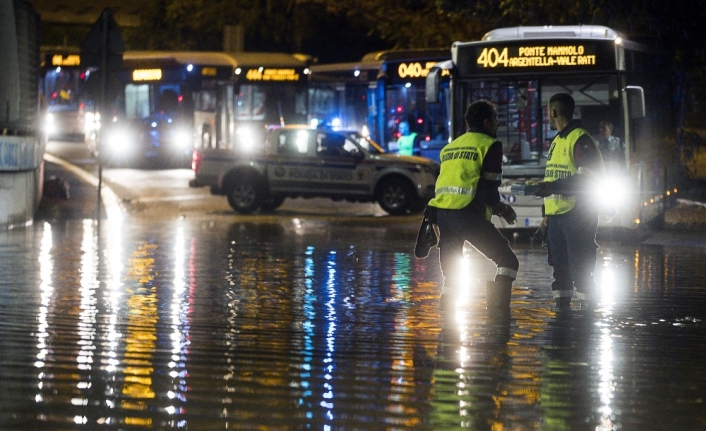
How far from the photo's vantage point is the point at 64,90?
47094mm

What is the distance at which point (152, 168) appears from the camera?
40625 millimetres

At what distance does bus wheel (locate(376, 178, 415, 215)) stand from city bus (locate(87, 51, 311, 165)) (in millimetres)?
15326

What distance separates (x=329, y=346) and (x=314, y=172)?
1560 cm

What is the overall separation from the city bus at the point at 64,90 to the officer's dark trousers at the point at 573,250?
26.6m

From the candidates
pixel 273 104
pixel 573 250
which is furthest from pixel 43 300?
pixel 273 104

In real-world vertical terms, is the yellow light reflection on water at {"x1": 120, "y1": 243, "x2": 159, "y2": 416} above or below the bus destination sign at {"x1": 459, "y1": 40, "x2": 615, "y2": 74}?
below

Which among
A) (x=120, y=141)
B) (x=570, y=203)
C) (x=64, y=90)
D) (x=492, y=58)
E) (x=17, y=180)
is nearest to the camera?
(x=570, y=203)

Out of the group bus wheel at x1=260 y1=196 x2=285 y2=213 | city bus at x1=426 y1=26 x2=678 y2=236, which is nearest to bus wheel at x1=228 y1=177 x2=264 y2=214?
bus wheel at x1=260 y1=196 x2=285 y2=213

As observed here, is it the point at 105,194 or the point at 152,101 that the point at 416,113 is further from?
the point at 105,194

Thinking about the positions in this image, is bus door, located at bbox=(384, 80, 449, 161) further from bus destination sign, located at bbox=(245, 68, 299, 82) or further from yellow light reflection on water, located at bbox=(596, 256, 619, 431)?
yellow light reflection on water, located at bbox=(596, 256, 619, 431)

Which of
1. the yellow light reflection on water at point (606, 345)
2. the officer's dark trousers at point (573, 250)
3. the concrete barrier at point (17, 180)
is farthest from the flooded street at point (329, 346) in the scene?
the concrete barrier at point (17, 180)

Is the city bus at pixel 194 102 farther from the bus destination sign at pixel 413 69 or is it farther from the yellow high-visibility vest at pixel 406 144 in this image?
the yellow high-visibility vest at pixel 406 144

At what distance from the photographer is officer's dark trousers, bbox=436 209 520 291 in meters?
10.8

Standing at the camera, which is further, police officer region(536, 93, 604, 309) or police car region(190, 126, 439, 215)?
police car region(190, 126, 439, 215)
